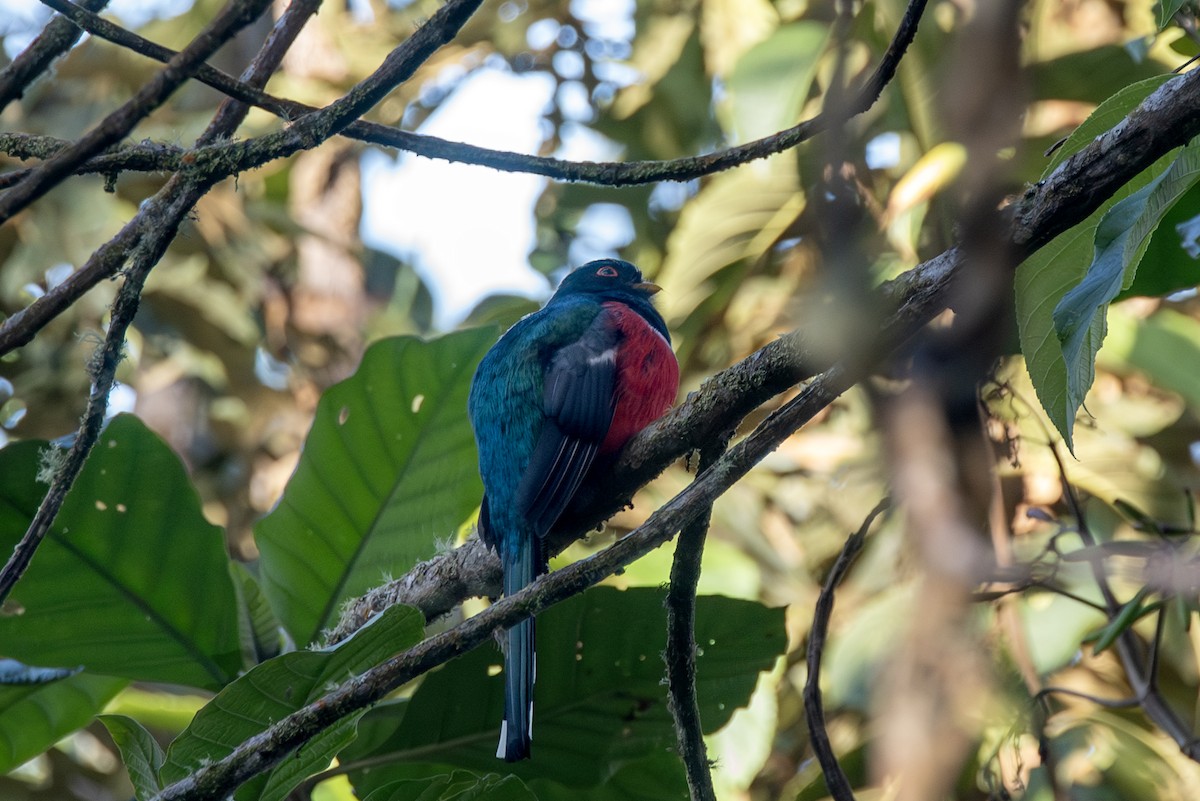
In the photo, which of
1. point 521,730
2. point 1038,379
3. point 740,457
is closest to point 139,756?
point 521,730

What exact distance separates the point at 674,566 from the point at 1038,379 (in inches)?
25.4

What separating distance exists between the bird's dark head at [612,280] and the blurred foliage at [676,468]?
0.36 meters

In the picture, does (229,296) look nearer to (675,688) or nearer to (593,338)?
(593,338)

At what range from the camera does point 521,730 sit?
238 cm

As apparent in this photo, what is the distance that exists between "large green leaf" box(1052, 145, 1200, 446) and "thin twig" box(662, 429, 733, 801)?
0.62 meters

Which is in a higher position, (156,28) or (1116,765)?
(156,28)

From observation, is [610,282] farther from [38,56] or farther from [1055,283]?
[38,56]

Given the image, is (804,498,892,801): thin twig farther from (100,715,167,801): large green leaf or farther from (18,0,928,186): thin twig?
(100,715,167,801): large green leaf

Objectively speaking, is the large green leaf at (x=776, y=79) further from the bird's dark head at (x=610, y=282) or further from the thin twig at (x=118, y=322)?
the thin twig at (x=118, y=322)

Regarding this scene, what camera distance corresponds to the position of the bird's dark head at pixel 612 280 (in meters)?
4.18

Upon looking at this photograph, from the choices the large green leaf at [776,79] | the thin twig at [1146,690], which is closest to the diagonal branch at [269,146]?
the thin twig at [1146,690]

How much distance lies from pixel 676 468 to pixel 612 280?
3.37ft

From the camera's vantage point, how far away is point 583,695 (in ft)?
8.25

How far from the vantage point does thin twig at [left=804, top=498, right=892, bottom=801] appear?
216 centimetres
